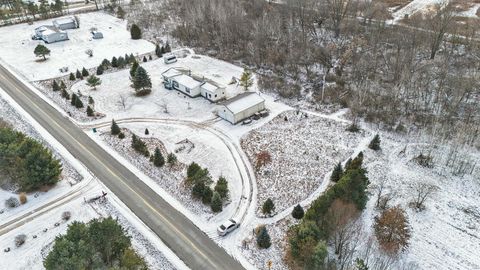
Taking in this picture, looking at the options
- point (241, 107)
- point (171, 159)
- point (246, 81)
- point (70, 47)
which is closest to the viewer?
point (171, 159)

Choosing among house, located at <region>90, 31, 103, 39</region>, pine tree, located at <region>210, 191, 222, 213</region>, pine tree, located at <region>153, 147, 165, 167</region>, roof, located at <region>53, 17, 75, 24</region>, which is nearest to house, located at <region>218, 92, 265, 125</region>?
pine tree, located at <region>153, 147, 165, 167</region>

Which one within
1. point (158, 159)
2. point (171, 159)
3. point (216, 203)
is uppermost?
point (158, 159)

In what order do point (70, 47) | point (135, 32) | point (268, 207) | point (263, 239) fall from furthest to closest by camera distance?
point (135, 32), point (70, 47), point (268, 207), point (263, 239)

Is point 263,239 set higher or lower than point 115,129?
lower

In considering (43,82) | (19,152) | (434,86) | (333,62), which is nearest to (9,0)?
(43,82)

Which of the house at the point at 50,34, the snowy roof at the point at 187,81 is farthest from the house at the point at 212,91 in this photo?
the house at the point at 50,34

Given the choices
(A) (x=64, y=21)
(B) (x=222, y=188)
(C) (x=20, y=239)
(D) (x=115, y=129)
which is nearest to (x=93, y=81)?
(D) (x=115, y=129)

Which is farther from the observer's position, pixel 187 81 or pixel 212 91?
pixel 187 81

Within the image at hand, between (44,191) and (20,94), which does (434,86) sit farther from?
(20,94)

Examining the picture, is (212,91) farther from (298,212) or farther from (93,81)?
(298,212)
